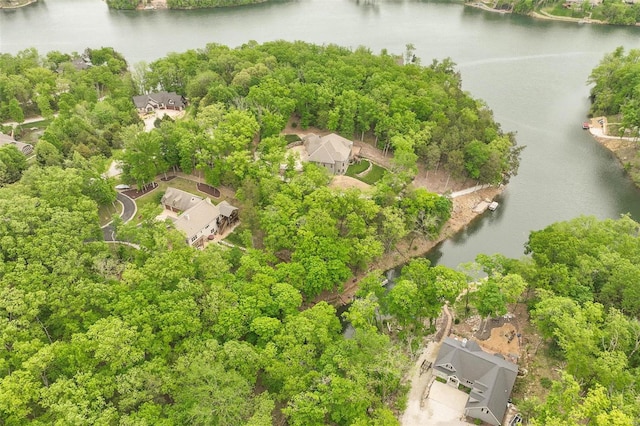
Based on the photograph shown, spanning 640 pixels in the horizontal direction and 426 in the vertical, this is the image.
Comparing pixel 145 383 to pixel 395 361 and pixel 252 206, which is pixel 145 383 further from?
pixel 252 206

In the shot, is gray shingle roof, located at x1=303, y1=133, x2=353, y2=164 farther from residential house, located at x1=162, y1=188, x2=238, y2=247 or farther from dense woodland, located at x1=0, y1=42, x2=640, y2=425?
residential house, located at x1=162, y1=188, x2=238, y2=247

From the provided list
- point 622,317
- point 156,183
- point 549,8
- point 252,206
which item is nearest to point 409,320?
point 622,317

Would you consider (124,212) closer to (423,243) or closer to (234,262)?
(234,262)

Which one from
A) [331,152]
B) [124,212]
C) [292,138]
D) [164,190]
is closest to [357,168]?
[331,152]

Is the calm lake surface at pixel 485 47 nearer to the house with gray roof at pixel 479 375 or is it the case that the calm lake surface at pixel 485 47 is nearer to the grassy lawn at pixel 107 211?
the house with gray roof at pixel 479 375

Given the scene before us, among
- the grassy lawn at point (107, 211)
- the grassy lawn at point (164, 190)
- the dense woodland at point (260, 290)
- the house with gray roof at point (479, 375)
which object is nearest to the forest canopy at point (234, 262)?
the dense woodland at point (260, 290)

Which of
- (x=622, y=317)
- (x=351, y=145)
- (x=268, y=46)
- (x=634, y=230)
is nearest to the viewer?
(x=622, y=317)
